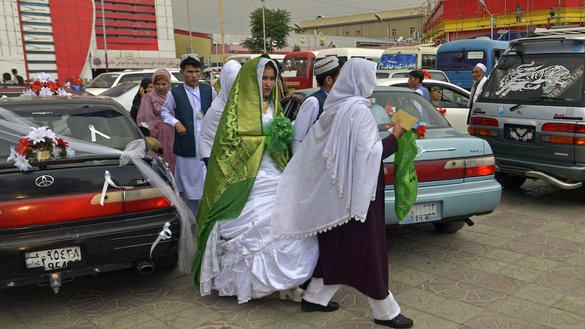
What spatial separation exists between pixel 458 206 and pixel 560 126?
2.25 metres

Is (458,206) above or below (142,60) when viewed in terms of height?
below

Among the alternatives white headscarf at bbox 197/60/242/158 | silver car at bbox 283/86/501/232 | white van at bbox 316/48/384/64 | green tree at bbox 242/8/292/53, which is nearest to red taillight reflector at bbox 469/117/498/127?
silver car at bbox 283/86/501/232

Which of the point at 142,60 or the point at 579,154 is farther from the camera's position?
the point at 142,60

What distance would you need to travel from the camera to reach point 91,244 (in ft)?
11.0

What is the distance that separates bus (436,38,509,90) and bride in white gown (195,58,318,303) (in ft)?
48.2

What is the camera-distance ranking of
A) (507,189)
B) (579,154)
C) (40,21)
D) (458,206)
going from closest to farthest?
(458,206), (579,154), (507,189), (40,21)

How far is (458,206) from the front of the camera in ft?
14.0

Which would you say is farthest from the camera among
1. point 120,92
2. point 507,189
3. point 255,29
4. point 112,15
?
point 255,29

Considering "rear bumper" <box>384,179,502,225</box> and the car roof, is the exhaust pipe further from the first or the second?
"rear bumper" <box>384,179,502,225</box>

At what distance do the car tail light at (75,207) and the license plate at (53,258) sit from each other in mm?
196

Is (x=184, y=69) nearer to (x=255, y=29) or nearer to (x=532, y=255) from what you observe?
(x=532, y=255)

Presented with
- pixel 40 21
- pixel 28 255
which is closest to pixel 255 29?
pixel 40 21

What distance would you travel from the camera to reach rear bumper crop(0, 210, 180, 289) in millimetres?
3176

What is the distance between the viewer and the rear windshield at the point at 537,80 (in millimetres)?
5715
